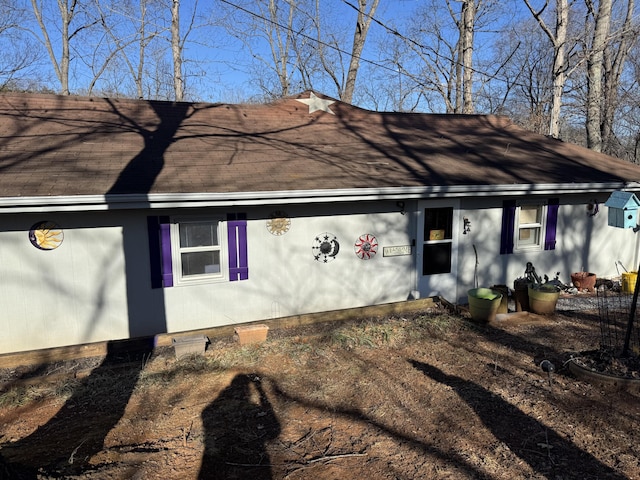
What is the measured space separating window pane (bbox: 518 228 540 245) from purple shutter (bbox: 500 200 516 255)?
15.5 inches

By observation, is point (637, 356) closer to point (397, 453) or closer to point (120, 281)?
point (397, 453)

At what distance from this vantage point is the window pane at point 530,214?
9531 mm

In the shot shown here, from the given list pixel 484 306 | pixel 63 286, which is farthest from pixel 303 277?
pixel 63 286

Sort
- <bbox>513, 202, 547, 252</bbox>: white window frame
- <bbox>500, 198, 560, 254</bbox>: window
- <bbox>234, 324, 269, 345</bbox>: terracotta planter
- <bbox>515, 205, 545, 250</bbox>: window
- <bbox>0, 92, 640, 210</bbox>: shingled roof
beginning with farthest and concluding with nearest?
<bbox>515, 205, 545, 250</bbox>: window
<bbox>513, 202, 547, 252</bbox>: white window frame
<bbox>500, 198, 560, 254</bbox>: window
<bbox>0, 92, 640, 210</bbox>: shingled roof
<bbox>234, 324, 269, 345</bbox>: terracotta planter

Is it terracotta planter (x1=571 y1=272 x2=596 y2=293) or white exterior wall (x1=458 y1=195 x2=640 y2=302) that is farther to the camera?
terracotta planter (x1=571 y1=272 x2=596 y2=293)

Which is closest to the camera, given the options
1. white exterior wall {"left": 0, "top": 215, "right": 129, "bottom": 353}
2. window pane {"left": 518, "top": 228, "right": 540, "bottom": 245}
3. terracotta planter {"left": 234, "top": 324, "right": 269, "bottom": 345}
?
white exterior wall {"left": 0, "top": 215, "right": 129, "bottom": 353}

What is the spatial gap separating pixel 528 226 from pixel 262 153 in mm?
5713

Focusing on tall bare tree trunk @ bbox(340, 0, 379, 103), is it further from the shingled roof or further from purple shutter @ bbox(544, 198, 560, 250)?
purple shutter @ bbox(544, 198, 560, 250)

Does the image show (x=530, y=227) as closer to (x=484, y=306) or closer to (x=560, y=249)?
(x=560, y=249)

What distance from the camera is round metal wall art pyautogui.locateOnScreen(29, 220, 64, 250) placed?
654 centimetres

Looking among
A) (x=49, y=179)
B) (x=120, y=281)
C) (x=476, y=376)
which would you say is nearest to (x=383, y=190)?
(x=476, y=376)

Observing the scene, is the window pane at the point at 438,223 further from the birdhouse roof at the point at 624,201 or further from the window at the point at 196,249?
the window at the point at 196,249

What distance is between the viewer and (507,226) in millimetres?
9305

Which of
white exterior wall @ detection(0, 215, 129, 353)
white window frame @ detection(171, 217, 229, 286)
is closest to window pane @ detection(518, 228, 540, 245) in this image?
white window frame @ detection(171, 217, 229, 286)
